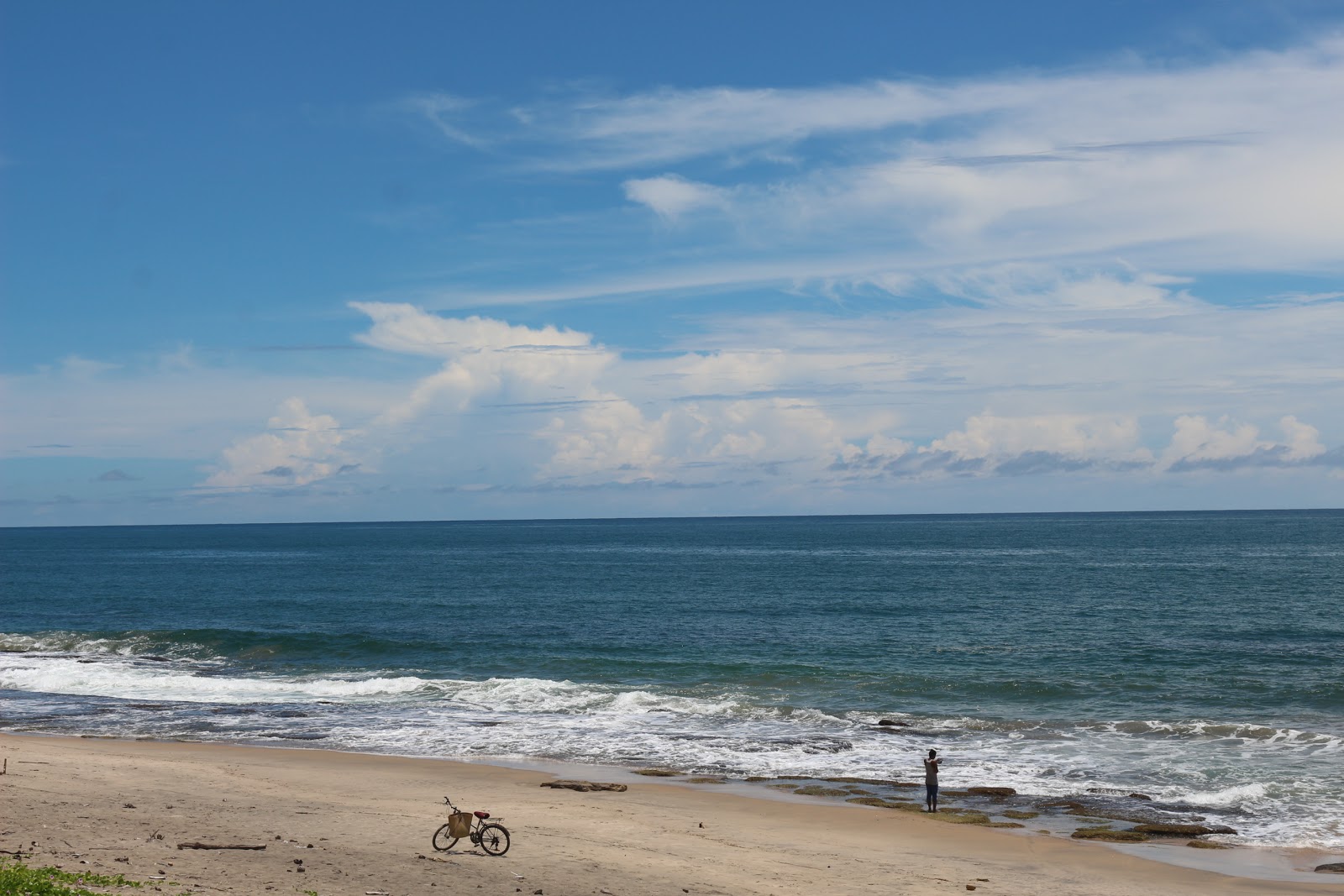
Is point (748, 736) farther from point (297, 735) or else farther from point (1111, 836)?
point (297, 735)

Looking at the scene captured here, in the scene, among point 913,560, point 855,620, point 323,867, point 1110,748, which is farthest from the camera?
point 913,560

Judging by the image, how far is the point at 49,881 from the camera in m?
14.7

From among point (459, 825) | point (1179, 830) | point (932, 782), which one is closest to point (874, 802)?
point (932, 782)

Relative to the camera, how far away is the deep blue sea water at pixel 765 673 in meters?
31.0

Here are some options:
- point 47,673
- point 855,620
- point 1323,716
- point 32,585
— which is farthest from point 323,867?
point 32,585

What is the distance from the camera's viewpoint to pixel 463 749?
32.2 meters

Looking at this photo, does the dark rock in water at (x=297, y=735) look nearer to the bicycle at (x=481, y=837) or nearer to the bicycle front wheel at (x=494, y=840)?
the bicycle at (x=481, y=837)

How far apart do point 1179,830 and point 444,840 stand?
52.9ft

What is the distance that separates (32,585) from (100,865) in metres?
101

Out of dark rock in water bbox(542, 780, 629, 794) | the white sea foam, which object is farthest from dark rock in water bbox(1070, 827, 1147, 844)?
dark rock in water bbox(542, 780, 629, 794)

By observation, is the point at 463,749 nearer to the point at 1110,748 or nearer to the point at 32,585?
the point at 1110,748

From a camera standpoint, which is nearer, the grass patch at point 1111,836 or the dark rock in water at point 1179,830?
the grass patch at point 1111,836

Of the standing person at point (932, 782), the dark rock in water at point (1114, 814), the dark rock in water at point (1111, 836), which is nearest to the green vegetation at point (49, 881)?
the standing person at point (932, 782)

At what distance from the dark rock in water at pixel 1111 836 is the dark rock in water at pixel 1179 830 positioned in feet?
0.99
